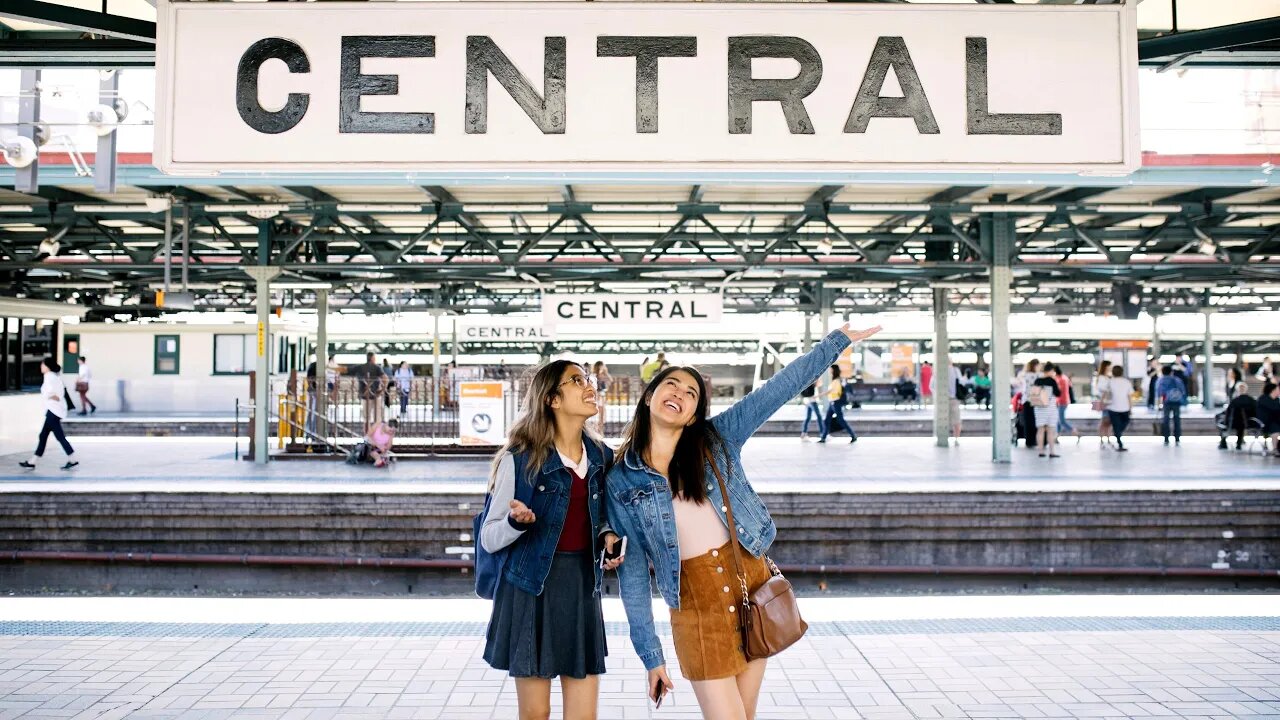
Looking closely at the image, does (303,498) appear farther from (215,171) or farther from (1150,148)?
(1150,148)

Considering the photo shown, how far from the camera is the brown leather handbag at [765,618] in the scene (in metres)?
2.85

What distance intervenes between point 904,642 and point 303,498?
7882 millimetres

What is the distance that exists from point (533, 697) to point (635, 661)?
2.22 m

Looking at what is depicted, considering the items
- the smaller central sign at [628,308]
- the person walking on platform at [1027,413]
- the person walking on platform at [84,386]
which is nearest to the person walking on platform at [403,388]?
the smaller central sign at [628,308]

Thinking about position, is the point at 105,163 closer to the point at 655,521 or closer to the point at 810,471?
the point at 655,521

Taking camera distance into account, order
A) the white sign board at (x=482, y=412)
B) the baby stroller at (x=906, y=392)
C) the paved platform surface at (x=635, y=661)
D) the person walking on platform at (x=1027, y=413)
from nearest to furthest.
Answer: the paved platform surface at (x=635, y=661) < the white sign board at (x=482, y=412) < the person walking on platform at (x=1027, y=413) < the baby stroller at (x=906, y=392)

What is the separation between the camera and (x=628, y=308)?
575 inches

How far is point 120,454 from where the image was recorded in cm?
1612

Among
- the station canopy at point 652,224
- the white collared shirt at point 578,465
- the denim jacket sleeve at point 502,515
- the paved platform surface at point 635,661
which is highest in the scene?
the station canopy at point 652,224

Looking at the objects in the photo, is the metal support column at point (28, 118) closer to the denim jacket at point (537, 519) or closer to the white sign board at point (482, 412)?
the white sign board at point (482, 412)

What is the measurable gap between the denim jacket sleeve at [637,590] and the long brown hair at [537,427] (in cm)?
31

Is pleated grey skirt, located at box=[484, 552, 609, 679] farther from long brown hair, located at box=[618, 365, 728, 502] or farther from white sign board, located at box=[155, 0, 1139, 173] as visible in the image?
white sign board, located at box=[155, 0, 1139, 173]

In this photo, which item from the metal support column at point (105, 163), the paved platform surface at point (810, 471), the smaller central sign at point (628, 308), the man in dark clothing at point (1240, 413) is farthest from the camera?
the man in dark clothing at point (1240, 413)

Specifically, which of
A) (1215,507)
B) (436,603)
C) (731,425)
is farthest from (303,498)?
(1215,507)
